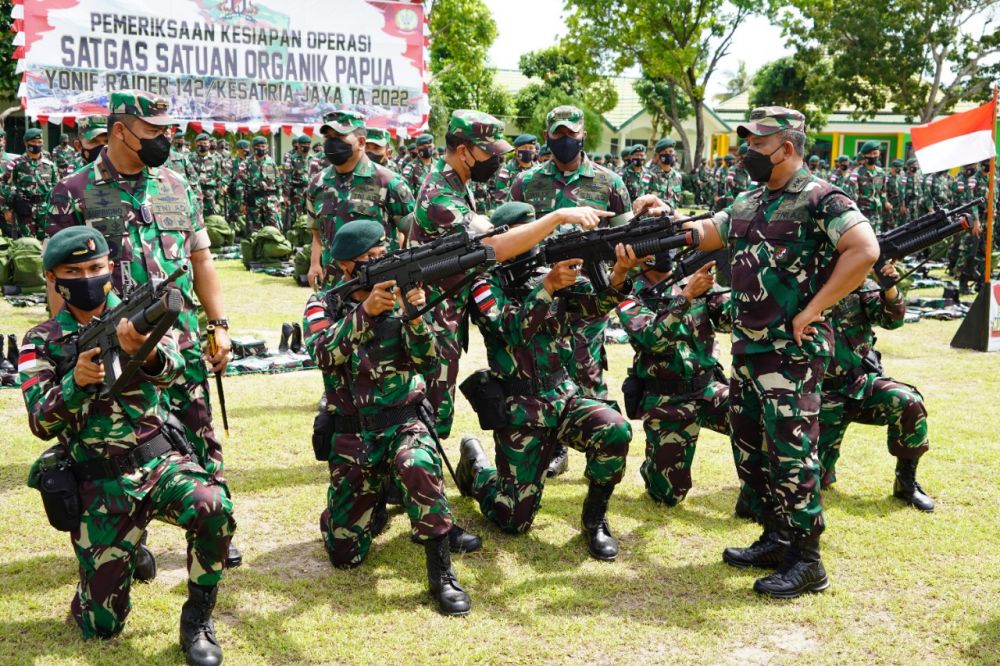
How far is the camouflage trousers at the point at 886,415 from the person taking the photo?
571cm

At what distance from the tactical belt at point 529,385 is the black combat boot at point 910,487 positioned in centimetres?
237

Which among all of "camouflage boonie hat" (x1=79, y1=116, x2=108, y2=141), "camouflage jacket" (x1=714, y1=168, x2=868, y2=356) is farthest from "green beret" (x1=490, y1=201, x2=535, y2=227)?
"camouflage boonie hat" (x1=79, y1=116, x2=108, y2=141)

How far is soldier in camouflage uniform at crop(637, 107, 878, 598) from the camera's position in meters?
4.53

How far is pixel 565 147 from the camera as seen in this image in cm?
611

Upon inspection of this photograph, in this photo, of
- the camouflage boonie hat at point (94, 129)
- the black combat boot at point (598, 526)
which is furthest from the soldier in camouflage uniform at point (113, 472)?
the camouflage boonie hat at point (94, 129)

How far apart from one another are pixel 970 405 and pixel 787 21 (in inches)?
1193

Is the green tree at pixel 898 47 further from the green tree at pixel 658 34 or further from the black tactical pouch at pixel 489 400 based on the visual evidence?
the black tactical pouch at pixel 489 400

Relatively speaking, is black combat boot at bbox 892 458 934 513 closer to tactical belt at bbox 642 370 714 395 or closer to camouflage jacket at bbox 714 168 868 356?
tactical belt at bbox 642 370 714 395

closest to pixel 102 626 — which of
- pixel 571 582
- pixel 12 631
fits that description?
pixel 12 631

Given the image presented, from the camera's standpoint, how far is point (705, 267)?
5.16m

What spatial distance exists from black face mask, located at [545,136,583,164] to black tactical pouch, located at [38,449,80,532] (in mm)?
3588

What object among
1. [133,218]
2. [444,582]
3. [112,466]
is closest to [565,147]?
[133,218]

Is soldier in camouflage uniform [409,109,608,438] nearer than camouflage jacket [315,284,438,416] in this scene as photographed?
No

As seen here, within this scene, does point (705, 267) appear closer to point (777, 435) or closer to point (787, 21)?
point (777, 435)
